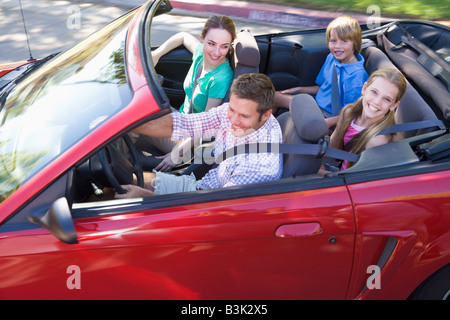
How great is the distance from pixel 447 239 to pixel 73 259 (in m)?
1.51

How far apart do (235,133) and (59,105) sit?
86cm

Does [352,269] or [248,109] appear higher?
[248,109]

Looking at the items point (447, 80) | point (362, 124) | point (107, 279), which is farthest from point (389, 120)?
point (107, 279)

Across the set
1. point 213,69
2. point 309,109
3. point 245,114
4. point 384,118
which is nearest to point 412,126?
point 384,118

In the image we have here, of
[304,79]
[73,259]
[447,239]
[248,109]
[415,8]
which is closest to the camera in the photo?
[73,259]

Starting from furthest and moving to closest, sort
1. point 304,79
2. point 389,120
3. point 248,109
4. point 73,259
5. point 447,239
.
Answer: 1. point 304,79
2. point 389,120
3. point 248,109
4. point 447,239
5. point 73,259

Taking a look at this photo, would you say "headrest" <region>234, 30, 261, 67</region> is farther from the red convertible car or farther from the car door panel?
the car door panel

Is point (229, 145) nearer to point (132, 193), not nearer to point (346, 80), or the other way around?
point (132, 193)

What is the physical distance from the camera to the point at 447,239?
6.63 feet

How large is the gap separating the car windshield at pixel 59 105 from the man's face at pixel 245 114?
21.7 inches

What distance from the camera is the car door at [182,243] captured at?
1890 mm

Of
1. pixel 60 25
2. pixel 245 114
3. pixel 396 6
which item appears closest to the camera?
pixel 245 114

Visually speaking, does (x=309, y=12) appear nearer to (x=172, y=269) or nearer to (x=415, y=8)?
(x=415, y=8)

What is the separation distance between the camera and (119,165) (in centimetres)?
239
